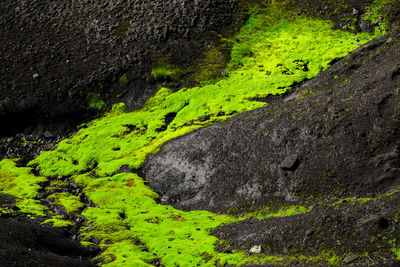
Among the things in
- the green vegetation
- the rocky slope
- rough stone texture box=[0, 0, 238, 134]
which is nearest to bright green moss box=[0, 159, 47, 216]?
the rocky slope

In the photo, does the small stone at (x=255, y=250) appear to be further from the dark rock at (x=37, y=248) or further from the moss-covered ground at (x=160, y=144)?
the dark rock at (x=37, y=248)

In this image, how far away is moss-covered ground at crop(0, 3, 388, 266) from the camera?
19.8 meters

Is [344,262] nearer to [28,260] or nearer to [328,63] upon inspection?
[28,260]

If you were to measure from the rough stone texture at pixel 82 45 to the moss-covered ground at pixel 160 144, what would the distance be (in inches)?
109

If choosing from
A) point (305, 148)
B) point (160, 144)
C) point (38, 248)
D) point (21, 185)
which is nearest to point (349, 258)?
point (305, 148)

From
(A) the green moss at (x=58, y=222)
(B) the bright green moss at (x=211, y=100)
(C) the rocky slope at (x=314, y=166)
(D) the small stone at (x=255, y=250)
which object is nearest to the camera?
(C) the rocky slope at (x=314, y=166)

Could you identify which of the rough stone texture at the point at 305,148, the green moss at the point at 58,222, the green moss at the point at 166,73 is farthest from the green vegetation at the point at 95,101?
the green moss at the point at 58,222

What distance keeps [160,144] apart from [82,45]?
2060 cm

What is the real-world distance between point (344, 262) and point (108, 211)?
15.1m

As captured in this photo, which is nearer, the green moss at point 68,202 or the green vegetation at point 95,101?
the green moss at point 68,202

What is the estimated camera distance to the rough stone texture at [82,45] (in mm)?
41656

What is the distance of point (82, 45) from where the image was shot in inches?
1773

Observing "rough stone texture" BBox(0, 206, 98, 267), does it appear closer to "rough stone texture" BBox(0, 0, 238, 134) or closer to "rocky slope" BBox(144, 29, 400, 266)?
"rocky slope" BBox(144, 29, 400, 266)

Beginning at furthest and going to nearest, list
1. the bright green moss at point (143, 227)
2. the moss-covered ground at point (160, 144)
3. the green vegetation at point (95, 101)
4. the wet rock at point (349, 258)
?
1. the green vegetation at point (95, 101)
2. the moss-covered ground at point (160, 144)
3. the bright green moss at point (143, 227)
4. the wet rock at point (349, 258)
